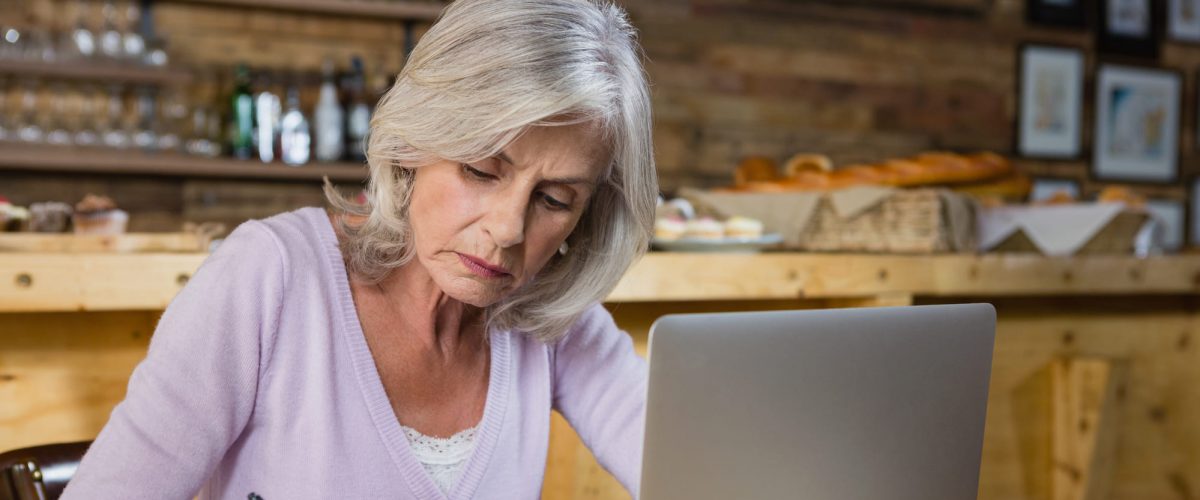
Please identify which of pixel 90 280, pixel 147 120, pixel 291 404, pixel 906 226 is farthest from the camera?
pixel 147 120

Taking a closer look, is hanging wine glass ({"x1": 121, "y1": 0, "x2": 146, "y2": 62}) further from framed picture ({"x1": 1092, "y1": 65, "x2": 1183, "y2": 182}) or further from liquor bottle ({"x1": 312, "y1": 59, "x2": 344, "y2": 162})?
framed picture ({"x1": 1092, "y1": 65, "x2": 1183, "y2": 182})

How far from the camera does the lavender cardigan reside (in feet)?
→ 2.81

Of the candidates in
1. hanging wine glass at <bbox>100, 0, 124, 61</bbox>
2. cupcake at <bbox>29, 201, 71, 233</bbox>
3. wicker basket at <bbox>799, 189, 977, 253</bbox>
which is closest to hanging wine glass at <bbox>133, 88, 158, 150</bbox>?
hanging wine glass at <bbox>100, 0, 124, 61</bbox>

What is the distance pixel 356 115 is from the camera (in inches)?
111

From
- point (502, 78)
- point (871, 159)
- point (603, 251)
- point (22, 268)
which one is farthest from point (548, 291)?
point (871, 159)

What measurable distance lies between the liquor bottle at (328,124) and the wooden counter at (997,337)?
1433 mm

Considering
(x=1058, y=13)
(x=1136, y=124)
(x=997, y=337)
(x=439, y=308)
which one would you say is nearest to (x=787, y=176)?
(x=997, y=337)

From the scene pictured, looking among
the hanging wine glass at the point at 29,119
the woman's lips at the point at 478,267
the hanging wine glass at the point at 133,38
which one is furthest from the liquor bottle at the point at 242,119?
the woman's lips at the point at 478,267

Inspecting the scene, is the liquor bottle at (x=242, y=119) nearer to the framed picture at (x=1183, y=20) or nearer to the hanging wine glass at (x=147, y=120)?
the hanging wine glass at (x=147, y=120)

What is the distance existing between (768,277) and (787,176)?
2.24 feet

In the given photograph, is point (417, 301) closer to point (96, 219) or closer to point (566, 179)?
point (566, 179)

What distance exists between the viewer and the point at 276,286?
0.94 m

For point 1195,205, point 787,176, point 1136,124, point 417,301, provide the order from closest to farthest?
point 417,301
point 787,176
point 1136,124
point 1195,205

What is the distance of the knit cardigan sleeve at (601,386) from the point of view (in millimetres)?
1109
